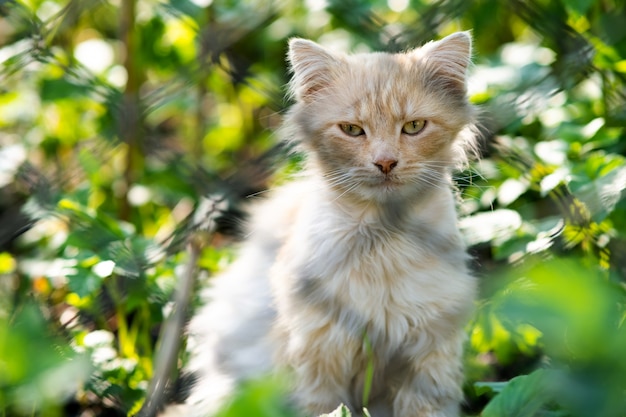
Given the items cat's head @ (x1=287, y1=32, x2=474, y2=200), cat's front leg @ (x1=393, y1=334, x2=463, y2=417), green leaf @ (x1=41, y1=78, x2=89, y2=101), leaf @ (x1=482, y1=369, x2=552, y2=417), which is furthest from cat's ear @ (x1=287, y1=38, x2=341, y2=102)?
green leaf @ (x1=41, y1=78, x2=89, y2=101)

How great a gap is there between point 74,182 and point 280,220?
3.38ft

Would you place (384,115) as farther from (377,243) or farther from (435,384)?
(435,384)

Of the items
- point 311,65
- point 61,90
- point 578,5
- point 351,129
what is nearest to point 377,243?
point 351,129

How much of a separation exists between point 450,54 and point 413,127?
0.60ft

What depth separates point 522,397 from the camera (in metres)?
1.27

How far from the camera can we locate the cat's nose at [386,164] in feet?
5.03

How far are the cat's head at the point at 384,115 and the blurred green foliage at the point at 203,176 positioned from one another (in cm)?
19

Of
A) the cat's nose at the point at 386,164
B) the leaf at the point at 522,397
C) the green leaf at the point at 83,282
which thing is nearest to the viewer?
the leaf at the point at 522,397

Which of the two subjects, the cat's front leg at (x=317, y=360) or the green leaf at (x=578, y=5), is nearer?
the cat's front leg at (x=317, y=360)

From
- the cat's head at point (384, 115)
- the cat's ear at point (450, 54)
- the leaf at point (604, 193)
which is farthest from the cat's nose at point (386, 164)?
the leaf at point (604, 193)

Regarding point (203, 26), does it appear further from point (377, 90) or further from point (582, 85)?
point (582, 85)

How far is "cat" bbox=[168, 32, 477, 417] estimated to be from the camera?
1587 mm

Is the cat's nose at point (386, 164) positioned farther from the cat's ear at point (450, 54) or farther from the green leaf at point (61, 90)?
the green leaf at point (61, 90)

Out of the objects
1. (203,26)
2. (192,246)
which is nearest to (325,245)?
(192,246)
